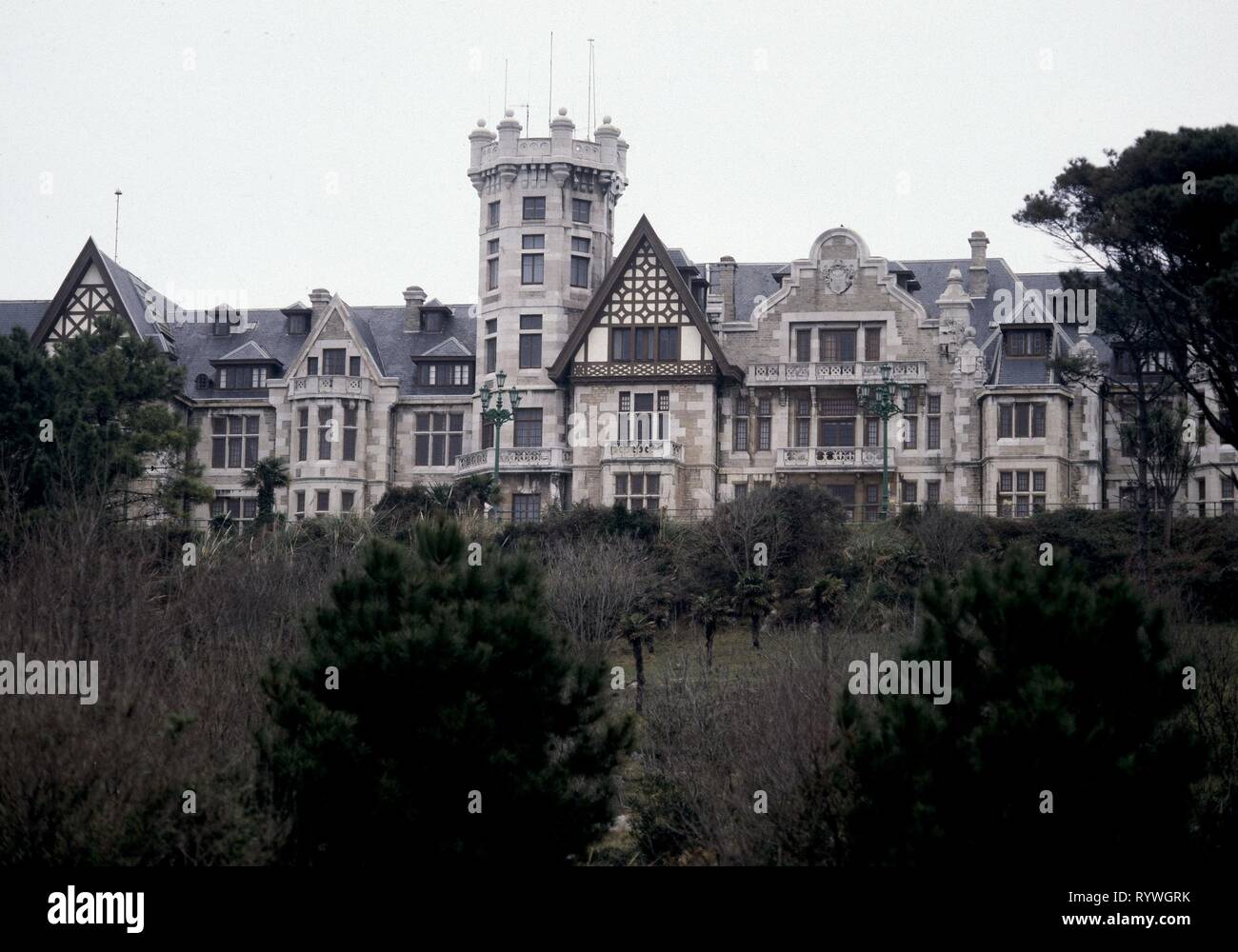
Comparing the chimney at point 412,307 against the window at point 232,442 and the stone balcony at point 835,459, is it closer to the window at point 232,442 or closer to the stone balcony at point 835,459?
the window at point 232,442

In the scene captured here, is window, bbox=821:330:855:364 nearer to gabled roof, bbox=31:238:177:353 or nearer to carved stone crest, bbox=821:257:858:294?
carved stone crest, bbox=821:257:858:294

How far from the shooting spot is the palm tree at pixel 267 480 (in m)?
63.4

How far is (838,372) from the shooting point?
6372 centimetres

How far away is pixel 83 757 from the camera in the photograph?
26734mm

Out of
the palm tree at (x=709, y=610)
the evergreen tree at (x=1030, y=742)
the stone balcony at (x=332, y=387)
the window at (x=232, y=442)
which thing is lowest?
the evergreen tree at (x=1030, y=742)

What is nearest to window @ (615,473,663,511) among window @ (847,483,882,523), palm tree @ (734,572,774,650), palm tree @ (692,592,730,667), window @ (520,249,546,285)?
window @ (847,483,882,523)

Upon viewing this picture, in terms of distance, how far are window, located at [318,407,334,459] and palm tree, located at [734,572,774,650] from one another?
72.4 feet

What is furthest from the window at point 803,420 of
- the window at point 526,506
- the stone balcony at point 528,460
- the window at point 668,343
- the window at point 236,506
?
the window at point 236,506

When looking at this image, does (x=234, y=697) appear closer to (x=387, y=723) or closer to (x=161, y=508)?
(x=387, y=723)

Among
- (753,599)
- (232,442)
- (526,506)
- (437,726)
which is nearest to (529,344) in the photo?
(526,506)

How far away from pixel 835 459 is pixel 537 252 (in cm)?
1274

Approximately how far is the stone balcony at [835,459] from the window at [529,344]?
376 inches
